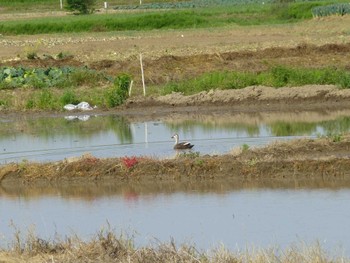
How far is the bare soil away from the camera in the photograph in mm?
17188

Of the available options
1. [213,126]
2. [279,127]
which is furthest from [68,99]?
[279,127]

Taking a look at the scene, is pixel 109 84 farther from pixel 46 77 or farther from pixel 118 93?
pixel 118 93

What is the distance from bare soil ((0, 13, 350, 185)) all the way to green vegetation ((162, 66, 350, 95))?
0.39m

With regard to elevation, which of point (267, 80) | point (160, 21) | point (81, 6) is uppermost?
point (267, 80)

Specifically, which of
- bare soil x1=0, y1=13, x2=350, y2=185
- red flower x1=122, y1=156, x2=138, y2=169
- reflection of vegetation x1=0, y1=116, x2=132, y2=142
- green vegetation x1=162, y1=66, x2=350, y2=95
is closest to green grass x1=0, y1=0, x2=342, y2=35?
bare soil x1=0, y1=13, x2=350, y2=185

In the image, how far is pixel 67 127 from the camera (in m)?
24.8

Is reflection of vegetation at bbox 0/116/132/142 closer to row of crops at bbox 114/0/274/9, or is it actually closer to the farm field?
the farm field

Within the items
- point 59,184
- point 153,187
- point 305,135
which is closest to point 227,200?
point 153,187

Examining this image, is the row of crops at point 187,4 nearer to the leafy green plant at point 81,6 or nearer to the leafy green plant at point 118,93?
the leafy green plant at point 81,6

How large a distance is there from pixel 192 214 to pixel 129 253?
380cm

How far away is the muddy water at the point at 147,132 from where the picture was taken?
20312 mm

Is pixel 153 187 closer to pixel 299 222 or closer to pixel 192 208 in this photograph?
pixel 192 208

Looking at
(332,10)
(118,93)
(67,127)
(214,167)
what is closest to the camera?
(214,167)

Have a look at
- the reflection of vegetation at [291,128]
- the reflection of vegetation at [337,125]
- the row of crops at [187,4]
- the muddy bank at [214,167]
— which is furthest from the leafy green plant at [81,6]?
the muddy bank at [214,167]
